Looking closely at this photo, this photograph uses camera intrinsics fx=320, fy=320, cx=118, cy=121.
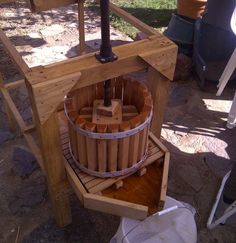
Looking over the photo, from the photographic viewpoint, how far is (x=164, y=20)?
194 inches

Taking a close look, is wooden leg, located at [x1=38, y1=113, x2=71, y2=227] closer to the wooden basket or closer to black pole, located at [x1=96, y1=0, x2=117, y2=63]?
the wooden basket

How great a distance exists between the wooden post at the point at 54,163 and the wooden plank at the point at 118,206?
0.26 m

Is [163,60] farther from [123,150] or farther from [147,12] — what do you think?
[147,12]

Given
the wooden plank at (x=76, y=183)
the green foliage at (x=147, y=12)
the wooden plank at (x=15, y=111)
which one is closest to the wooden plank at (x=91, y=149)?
the wooden plank at (x=76, y=183)

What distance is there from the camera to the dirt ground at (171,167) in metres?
2.19

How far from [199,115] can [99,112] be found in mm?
1746

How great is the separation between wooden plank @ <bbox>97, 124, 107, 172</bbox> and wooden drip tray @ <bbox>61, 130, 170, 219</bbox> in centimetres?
9

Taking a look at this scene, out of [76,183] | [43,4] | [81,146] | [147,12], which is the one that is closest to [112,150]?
[81,146]

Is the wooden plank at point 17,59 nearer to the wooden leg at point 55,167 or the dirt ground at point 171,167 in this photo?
the wooden leg at point 55,167

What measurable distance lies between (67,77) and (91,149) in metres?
0.40

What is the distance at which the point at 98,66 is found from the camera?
4.84 feet

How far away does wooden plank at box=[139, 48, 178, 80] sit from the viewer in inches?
62.0

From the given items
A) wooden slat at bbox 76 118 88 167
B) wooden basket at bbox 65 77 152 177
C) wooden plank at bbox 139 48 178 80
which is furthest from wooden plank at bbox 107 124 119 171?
wooden plank at bbox 139 48 178 80

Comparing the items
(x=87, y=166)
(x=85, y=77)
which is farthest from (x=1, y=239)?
(x=85, y=77)
